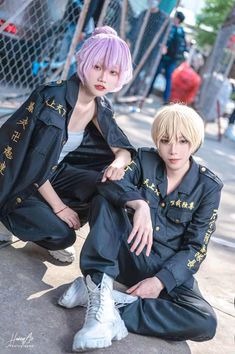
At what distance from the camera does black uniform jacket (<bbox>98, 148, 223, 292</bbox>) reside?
2410mm

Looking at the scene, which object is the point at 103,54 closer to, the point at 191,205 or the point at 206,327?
the point at 191,205

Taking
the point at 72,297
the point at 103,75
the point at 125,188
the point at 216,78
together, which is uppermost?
the point at 103,75

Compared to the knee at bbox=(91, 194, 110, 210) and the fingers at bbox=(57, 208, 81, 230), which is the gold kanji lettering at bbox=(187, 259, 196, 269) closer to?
the knee at bbox=(91, 194, 110, 210)

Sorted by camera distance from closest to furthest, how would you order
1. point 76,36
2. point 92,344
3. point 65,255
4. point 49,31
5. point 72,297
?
point 92,344, point 72,297, point 65,255, point 76,36, point 49,31

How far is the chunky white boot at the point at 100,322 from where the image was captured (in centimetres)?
197

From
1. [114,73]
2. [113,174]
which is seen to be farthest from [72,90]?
[113,174]

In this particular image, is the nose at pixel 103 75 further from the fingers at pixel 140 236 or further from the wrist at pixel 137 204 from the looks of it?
the fingers at pixel 140 236

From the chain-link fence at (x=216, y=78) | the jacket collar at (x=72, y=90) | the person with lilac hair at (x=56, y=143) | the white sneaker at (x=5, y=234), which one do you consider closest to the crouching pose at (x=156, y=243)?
the person with lilac hair at (x=56, y=143)

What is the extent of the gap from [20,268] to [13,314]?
437mm

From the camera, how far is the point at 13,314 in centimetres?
211

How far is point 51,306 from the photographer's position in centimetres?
227

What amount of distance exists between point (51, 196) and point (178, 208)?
1.98 feet

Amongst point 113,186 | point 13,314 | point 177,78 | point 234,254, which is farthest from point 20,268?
point 177,78

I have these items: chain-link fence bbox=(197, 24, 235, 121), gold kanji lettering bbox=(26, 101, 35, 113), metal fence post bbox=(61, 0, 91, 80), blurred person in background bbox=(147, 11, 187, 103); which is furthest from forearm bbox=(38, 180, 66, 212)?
chain-link fence bbox=(197, 24, 235, 121)
